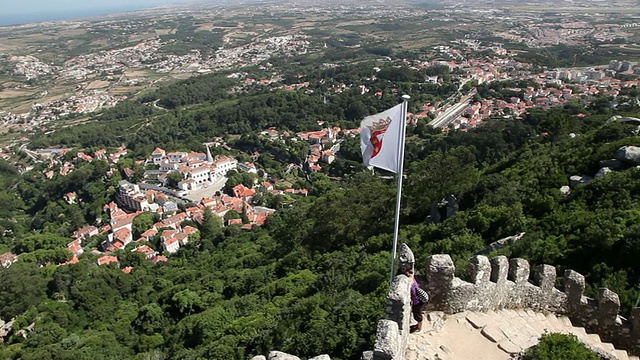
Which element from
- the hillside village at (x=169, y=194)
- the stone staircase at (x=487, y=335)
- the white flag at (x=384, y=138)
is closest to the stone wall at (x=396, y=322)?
the stone staircase at (x=487, y=335)

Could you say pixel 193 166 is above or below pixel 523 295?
below

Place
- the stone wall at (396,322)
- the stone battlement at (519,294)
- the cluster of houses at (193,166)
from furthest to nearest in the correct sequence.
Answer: the cluster of houses at (193,166)
the stone battlement at (519,294)
the stone wall at (396,322)

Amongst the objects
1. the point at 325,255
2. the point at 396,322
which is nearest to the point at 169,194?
the point at 325,255

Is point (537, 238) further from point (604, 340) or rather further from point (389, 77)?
point (389, 77)

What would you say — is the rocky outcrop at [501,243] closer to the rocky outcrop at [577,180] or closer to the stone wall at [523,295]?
the stone wall at [523,295]

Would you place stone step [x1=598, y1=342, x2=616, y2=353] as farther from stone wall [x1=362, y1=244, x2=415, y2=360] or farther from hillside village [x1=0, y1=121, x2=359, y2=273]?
hillside village [x1=0, y1=121, x2=359, y2=273]

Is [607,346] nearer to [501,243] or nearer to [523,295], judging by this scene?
Answer: [523,295]

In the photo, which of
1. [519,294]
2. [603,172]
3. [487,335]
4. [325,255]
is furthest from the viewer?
[325,255]
